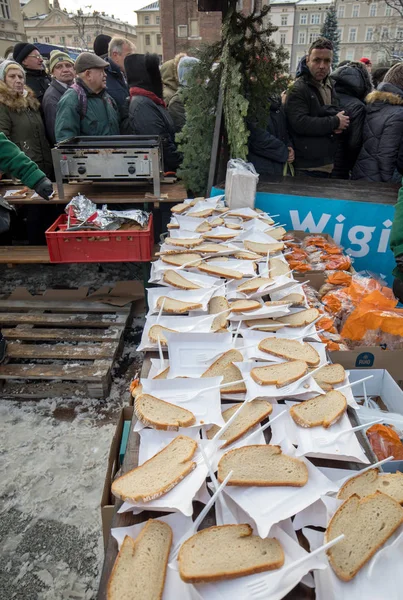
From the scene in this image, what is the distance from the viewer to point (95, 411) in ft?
9.58

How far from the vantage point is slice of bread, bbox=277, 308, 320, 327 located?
190 centimetres

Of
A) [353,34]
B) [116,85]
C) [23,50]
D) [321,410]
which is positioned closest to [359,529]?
[321,410]

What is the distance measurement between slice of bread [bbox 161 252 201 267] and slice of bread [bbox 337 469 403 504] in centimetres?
154

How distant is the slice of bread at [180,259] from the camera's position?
A: 245 centimetres

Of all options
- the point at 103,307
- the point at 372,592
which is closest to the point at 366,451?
the point at 372,592

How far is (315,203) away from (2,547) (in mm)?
3231

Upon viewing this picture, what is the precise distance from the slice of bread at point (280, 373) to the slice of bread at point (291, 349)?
51 millimetres

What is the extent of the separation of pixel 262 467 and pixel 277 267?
1.44 m

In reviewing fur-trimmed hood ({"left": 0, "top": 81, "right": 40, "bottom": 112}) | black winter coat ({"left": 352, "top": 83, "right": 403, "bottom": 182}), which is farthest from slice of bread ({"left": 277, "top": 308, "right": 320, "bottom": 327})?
fur-trimmed hood ({"left": 0, "top": 81, "right": 40, "bottom": 112})

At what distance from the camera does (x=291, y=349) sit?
5.53ft

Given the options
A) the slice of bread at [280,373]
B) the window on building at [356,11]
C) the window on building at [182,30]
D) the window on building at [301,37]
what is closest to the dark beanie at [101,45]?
Answer: the slice of bread at [280,373]

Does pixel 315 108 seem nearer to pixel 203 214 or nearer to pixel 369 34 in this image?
pixel 203 214

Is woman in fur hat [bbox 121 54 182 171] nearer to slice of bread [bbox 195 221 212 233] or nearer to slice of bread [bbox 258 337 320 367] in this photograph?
slice of bread [bbox 195 221 212 233]

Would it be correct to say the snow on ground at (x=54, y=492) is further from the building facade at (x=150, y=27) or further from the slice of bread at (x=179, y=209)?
the building facade at (x=150, y=27)
